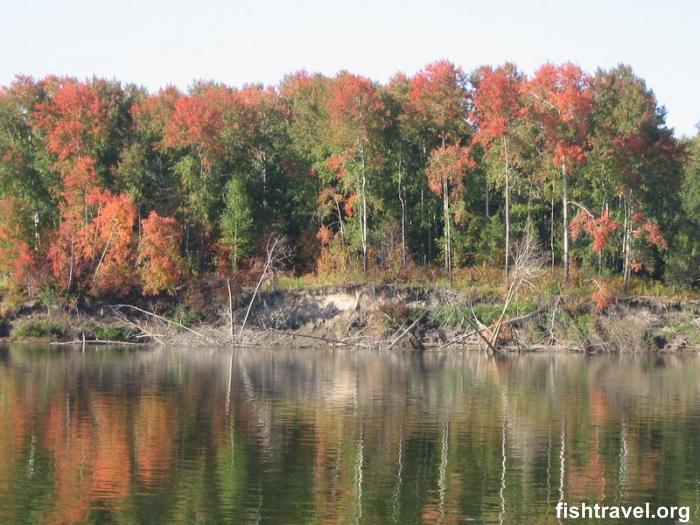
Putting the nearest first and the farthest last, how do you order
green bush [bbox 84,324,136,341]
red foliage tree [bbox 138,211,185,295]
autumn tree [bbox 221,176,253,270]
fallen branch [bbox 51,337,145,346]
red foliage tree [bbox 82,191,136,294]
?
fallen branch [bbox 51,337,145,346] → green bush [bbox 84,324,136,341] → red foliage tree [bbox 138,211,185,295] → red foliage tree [bbox 82,191,136,294] → autumn tree [bbox 221,176,253,270]

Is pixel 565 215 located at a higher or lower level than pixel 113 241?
higher

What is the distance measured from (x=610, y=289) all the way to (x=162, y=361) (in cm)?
2788

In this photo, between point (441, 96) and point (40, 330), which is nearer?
point (40, 330)

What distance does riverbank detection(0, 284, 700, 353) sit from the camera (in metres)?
62.5

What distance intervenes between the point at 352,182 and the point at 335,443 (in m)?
41.9

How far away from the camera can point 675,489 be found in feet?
78.9

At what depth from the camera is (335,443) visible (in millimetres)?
29391

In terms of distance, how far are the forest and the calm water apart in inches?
737

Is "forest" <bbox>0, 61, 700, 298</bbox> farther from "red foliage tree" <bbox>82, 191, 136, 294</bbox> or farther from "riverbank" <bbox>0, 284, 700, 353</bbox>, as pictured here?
"riverbank" <bbox>0, 284, 700, 353</bbox>

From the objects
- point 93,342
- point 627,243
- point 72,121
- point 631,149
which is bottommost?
point 93,342

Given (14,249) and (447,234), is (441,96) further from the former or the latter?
(14,249)

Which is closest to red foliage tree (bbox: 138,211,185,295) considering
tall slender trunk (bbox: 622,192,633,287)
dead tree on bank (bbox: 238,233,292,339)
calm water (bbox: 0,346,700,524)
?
dead tree on bank (bbox: 238,233,292,339)

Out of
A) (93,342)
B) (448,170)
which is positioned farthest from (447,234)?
(93,342)

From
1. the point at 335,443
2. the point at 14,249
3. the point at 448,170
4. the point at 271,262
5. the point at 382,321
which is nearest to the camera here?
the point at 335,443
